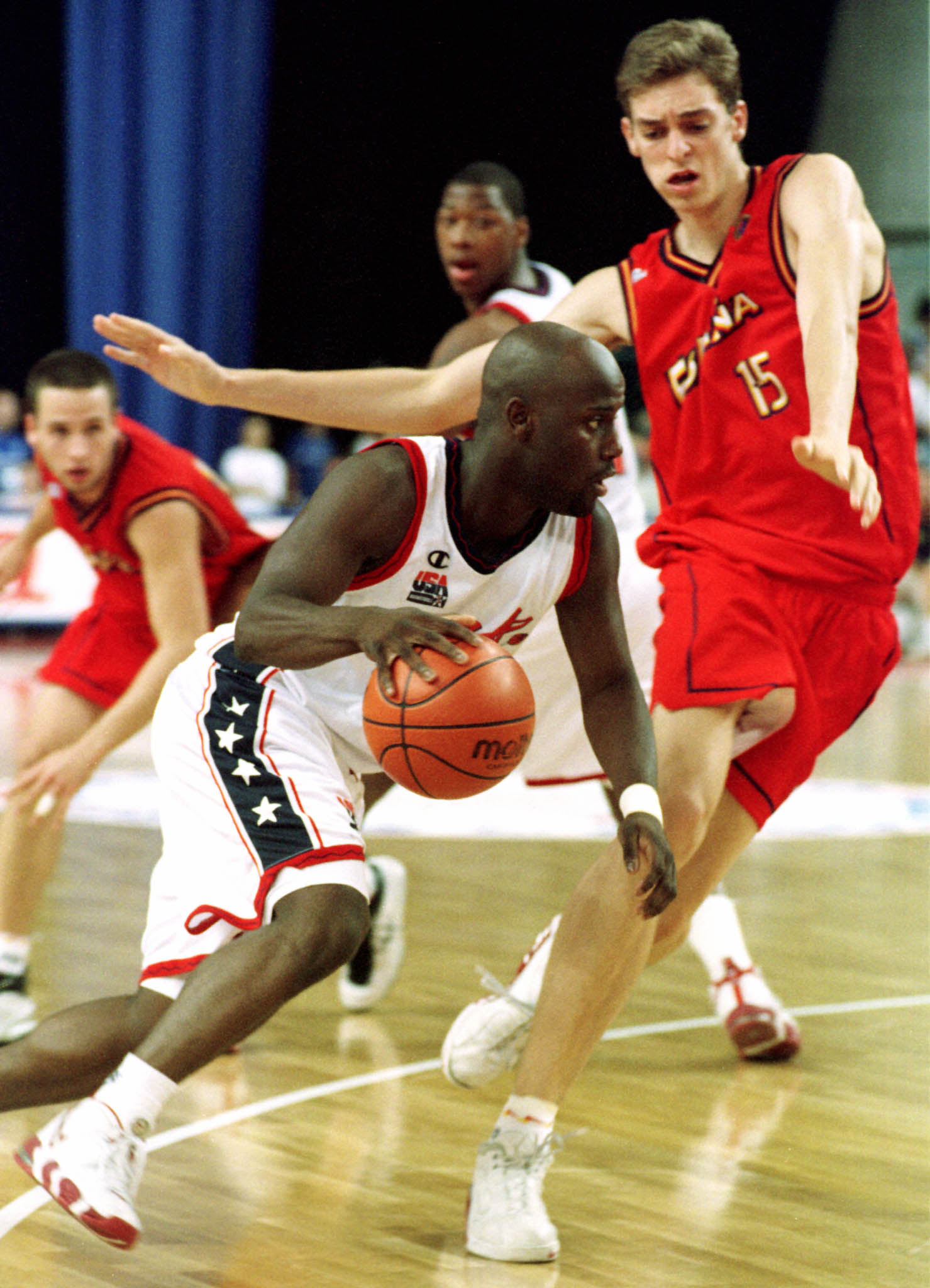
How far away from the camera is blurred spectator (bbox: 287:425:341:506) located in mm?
15898

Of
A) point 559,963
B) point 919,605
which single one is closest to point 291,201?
point 919,605

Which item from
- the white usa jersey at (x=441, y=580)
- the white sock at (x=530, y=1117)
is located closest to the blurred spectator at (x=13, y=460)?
the white usa jersey at (x=441, y=580)

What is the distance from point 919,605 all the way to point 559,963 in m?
11.1

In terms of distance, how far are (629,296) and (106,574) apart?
5.59 ft

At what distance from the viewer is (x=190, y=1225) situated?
113 inches

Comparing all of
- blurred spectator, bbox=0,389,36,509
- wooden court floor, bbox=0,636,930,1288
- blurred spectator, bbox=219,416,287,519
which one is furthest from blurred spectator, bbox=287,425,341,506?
wooden court floor, bbox=0,636,930,1288

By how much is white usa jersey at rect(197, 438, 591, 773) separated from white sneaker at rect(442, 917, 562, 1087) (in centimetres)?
84

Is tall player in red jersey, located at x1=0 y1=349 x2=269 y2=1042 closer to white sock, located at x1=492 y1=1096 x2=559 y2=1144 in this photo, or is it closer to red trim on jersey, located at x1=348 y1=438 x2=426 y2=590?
red trim on jersey, located at x1=348 y1=438 x2=426 y2=590

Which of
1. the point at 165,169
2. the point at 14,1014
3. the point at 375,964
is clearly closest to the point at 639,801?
the point at 375,964

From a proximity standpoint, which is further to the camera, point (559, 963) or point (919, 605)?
point (919, 605)

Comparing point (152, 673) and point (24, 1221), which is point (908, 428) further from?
point (24, 1221)

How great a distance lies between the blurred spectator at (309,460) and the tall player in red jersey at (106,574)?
37.1 ft

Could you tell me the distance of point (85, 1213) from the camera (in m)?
2.43

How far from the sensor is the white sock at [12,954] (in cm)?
409
